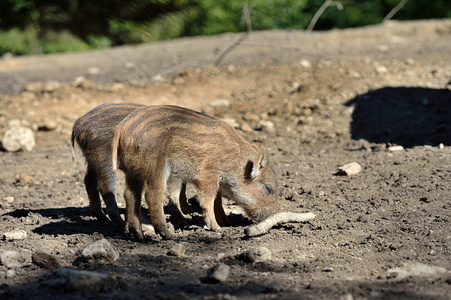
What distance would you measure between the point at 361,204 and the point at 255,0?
9874mm

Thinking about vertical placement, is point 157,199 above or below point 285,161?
above

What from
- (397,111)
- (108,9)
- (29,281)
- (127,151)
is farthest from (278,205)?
(108,9)

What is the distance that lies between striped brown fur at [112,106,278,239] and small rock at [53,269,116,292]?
4.13 ft

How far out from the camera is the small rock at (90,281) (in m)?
3.64

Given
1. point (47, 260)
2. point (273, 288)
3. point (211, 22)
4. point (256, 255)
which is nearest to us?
point (273, 288)

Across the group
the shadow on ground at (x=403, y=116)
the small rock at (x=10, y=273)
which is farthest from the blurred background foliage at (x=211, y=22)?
the small rock at (x=10, y=273)

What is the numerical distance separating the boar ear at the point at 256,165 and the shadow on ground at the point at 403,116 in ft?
8.02

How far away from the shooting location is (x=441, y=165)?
6090 mm

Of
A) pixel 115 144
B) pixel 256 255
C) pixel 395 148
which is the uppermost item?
pixel 115 144

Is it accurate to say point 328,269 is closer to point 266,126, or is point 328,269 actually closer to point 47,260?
point 47,260

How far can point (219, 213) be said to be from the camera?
5609mm

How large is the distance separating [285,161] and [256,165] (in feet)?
5.27

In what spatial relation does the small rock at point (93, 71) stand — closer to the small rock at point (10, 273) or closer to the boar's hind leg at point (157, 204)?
the boar's hind leg at point (157, 204)

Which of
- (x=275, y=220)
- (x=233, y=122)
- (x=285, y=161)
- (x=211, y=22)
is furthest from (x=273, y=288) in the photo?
(x=211, y=22)
